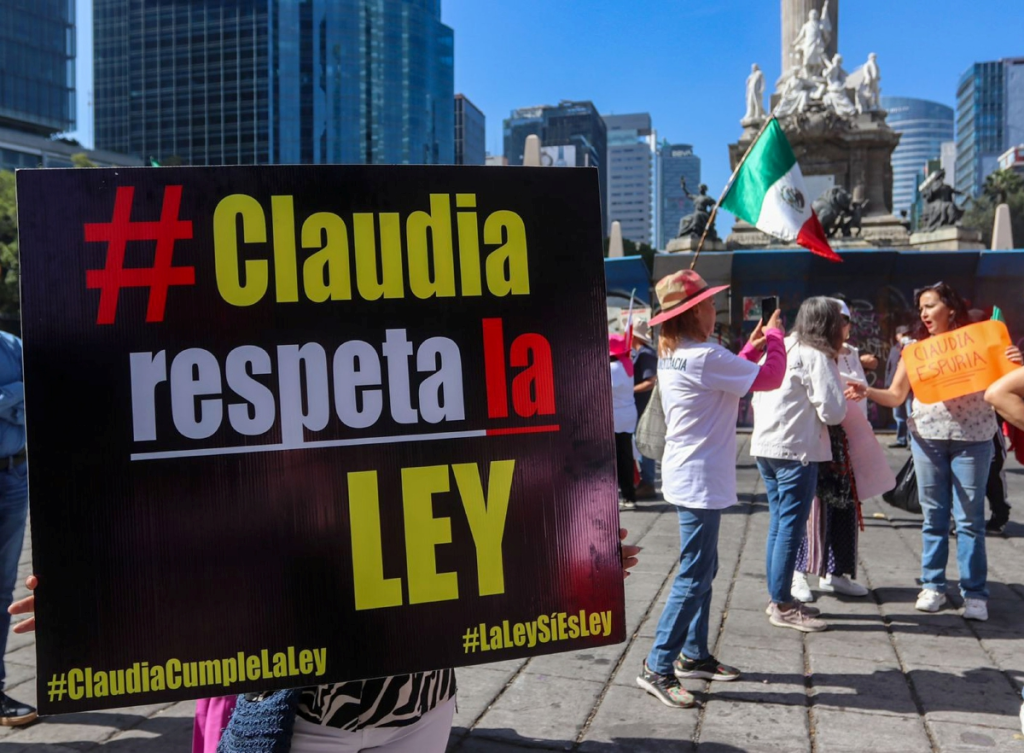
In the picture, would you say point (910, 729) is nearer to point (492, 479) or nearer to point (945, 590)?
point (945, 590)

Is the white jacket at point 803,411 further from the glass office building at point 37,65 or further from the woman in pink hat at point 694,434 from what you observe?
the glass office building at point 37,65

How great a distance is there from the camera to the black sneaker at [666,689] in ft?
12.8

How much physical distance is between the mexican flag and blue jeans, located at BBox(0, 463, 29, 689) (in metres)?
4.02

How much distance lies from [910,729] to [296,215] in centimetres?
335

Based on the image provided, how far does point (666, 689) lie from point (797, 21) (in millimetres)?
34867

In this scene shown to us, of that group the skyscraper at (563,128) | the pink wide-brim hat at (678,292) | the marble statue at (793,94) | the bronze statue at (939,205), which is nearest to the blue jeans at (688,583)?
the pink wide-brim hat at (678,292)

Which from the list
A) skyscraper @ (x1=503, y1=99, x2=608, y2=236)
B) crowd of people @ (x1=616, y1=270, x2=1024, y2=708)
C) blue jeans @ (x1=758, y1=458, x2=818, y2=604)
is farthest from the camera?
skyscraper @ (x1=503, y1=99, x2=608, y2=236)

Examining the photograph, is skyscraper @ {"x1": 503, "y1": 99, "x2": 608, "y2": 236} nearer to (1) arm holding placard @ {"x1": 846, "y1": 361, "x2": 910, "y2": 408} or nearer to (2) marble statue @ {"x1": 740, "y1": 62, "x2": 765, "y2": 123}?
(2) marble statue @ {"x1": 740, "y1": 62, "x2": 765, "y2": 123}

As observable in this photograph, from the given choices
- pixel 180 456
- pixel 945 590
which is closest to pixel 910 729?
pixel 945 590

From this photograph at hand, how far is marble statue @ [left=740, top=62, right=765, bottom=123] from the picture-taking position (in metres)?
34.0

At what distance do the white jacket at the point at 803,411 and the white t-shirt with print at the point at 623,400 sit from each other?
11.9ft

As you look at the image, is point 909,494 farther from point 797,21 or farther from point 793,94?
point 797,21

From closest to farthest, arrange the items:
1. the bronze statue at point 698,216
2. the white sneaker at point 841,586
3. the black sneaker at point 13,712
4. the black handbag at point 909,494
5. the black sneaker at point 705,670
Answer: the black sneaker at point 13,712 < the black sneaker at point 705,670 < the white sneaker at point 841,586 < the black handbag at point 909,494 < the bronze statue at point 698,216

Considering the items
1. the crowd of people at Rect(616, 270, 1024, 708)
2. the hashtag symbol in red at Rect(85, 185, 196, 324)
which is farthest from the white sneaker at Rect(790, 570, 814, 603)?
the hashtag symbol in red at Rect(85, 185, 196, 324)
